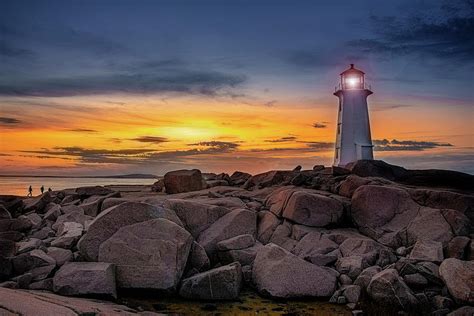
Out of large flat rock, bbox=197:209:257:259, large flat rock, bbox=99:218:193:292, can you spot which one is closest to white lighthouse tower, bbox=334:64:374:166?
large flat rock, bbox=197:209:257:259

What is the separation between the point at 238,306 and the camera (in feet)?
33.1

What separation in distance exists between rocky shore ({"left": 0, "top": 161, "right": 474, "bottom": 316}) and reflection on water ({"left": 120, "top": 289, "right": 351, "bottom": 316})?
17cm

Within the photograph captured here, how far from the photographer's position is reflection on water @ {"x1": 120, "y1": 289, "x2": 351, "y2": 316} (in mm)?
9734

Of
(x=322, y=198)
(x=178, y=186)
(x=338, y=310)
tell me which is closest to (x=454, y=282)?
(x=338, y=310)

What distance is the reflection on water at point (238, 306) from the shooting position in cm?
973

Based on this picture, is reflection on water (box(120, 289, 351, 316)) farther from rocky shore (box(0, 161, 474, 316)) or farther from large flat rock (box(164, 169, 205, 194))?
large flat rock (box(164, 169, 205, 194))

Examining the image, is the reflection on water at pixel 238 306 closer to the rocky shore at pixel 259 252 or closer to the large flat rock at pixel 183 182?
the rocky shore at pixel 259 252

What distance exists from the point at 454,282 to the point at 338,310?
2.40 meters

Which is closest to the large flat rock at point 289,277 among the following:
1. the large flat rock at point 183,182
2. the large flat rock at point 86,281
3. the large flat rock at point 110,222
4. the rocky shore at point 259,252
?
the rocky shore at point 259,252

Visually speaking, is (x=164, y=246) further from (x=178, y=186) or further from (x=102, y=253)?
(x=178, y=186)

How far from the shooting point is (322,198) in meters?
14.6

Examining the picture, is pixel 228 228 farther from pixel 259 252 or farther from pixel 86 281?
pixel 86 281

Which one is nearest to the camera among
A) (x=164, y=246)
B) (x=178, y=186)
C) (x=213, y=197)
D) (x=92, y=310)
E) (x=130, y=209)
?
(x=92, y=310)

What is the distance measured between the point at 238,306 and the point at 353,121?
870 inches
